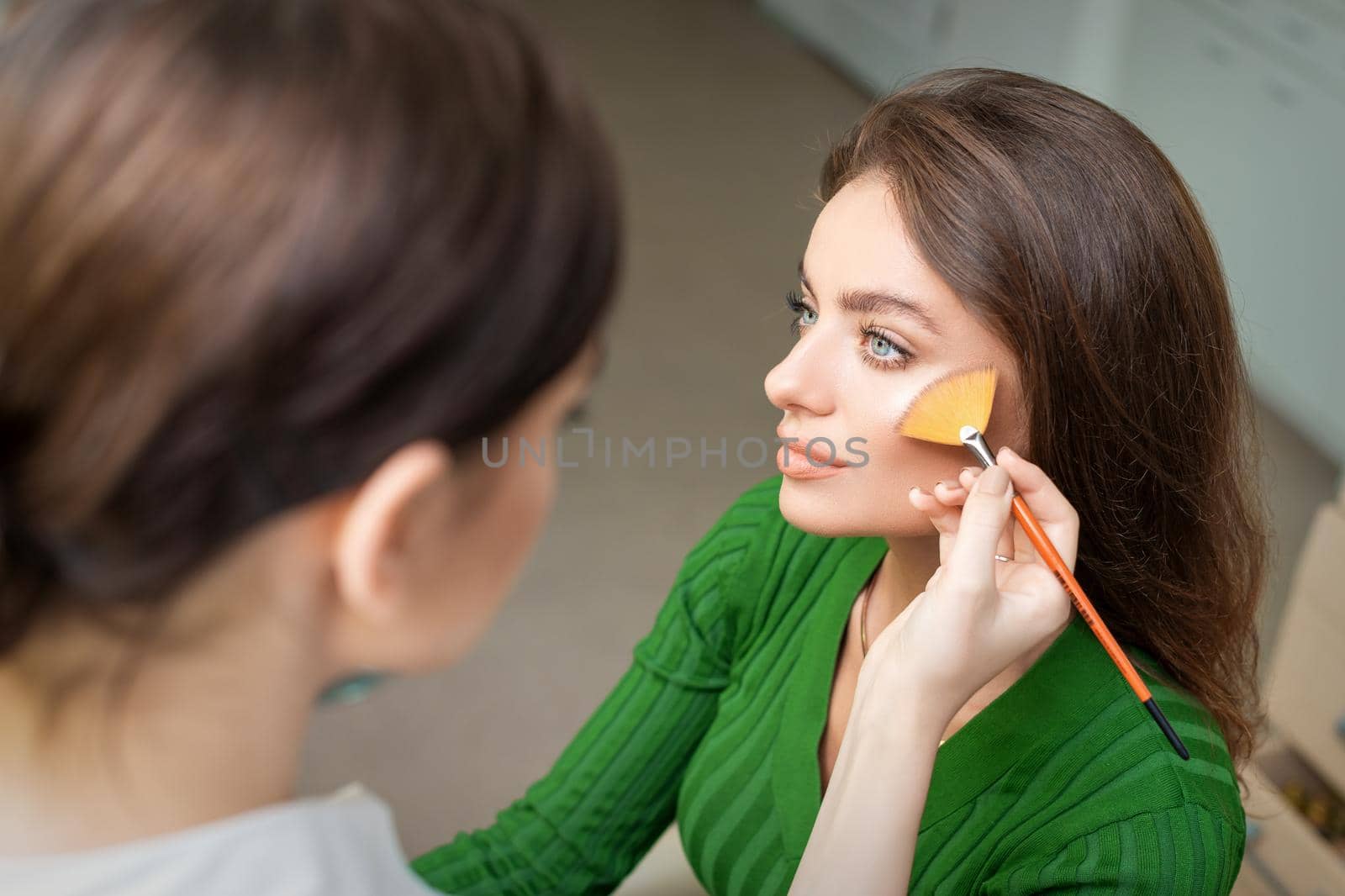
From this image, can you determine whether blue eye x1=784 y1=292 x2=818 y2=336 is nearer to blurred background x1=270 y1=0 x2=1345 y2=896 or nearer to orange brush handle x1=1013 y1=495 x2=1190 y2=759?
orange brush handle x1=1013 y1=495 x2=1190 y2=759

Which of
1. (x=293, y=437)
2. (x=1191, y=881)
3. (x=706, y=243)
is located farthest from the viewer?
(x=706, y=243)

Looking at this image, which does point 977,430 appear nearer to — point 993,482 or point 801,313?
point 993,482

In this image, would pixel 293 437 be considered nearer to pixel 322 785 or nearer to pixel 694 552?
pixel 694 552

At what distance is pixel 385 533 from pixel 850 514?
535mm

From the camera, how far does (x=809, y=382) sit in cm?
98

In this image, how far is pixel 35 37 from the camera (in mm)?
481

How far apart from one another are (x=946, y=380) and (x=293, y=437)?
59 centimetres

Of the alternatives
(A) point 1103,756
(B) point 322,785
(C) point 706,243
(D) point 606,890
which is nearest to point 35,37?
(A) point 1103,756

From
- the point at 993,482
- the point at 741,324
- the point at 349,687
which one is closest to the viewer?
the point at 349,687

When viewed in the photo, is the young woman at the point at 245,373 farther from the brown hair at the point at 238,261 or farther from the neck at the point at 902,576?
the neck at the point at 902,576

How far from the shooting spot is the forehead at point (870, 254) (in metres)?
0.94

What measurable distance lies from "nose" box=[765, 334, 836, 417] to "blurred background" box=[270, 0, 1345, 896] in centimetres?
51

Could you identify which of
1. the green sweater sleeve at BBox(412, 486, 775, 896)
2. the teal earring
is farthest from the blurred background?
the teal earring

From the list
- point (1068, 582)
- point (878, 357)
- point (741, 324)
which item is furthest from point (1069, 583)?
point (741, 324)
